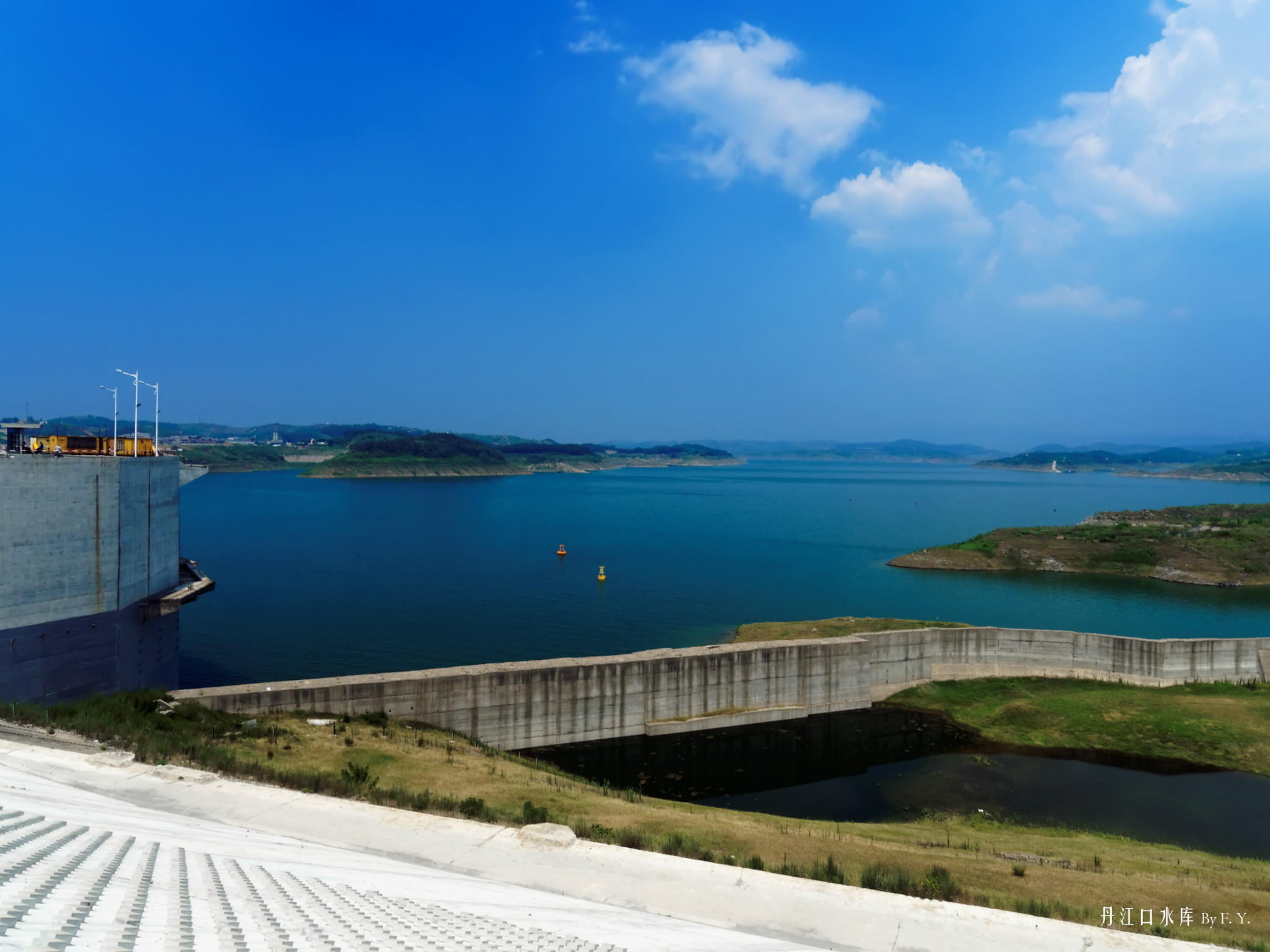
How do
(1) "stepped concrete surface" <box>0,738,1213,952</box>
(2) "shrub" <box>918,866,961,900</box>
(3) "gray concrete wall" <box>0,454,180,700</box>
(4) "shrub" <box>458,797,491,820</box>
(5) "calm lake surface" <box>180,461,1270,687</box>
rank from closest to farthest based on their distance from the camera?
(1) "stepped concrete surface" <box>0,738,1213,952</box> → (2) "shrub" <box>918,866,961,900</box> → (4) "shrub" <box>458,797,491,820</box> → (3) "gray concrete wall" <box>0,454,180,700</box> → (5) "calm lake surface" <box>180,461,1270,687</box>

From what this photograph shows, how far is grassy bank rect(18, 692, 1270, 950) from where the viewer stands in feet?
43.5

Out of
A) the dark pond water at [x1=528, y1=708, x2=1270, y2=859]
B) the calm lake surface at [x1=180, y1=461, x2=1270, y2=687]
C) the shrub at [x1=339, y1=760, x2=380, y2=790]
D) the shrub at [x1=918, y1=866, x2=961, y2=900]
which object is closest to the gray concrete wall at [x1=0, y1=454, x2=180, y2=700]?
the calm lake surface at [x1=180, y1=461, x2=1270, y2=687]

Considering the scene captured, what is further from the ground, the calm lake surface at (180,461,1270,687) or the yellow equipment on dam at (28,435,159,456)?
the yellow equipment on dam at (28,435,159,456)

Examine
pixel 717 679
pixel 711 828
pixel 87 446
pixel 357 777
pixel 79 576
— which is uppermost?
pixel 87 446

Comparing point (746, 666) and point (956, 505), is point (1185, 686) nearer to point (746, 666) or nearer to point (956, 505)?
point (746, 666)

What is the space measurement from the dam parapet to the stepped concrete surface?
9.74m

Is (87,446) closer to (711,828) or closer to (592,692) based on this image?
(592,692)

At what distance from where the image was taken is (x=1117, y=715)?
29484mm

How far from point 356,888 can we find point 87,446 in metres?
24.5

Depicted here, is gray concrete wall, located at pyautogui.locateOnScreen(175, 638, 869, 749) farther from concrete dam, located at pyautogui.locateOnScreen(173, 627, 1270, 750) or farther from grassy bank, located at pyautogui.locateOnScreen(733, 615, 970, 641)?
grassy bank, located at pyautogui.locateOnScreen(733, 615, 970, 641)

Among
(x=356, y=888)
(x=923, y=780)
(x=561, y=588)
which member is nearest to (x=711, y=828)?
(x=356, y=888)

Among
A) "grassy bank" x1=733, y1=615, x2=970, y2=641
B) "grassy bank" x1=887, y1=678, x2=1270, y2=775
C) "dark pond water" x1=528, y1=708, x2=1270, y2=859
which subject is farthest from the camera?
"grassy bank" x1=733, y1=615, x2=970, y2=641

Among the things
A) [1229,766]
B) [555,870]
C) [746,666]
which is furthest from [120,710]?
[1229,766]

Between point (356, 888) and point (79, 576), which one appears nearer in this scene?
point (356, 888)
